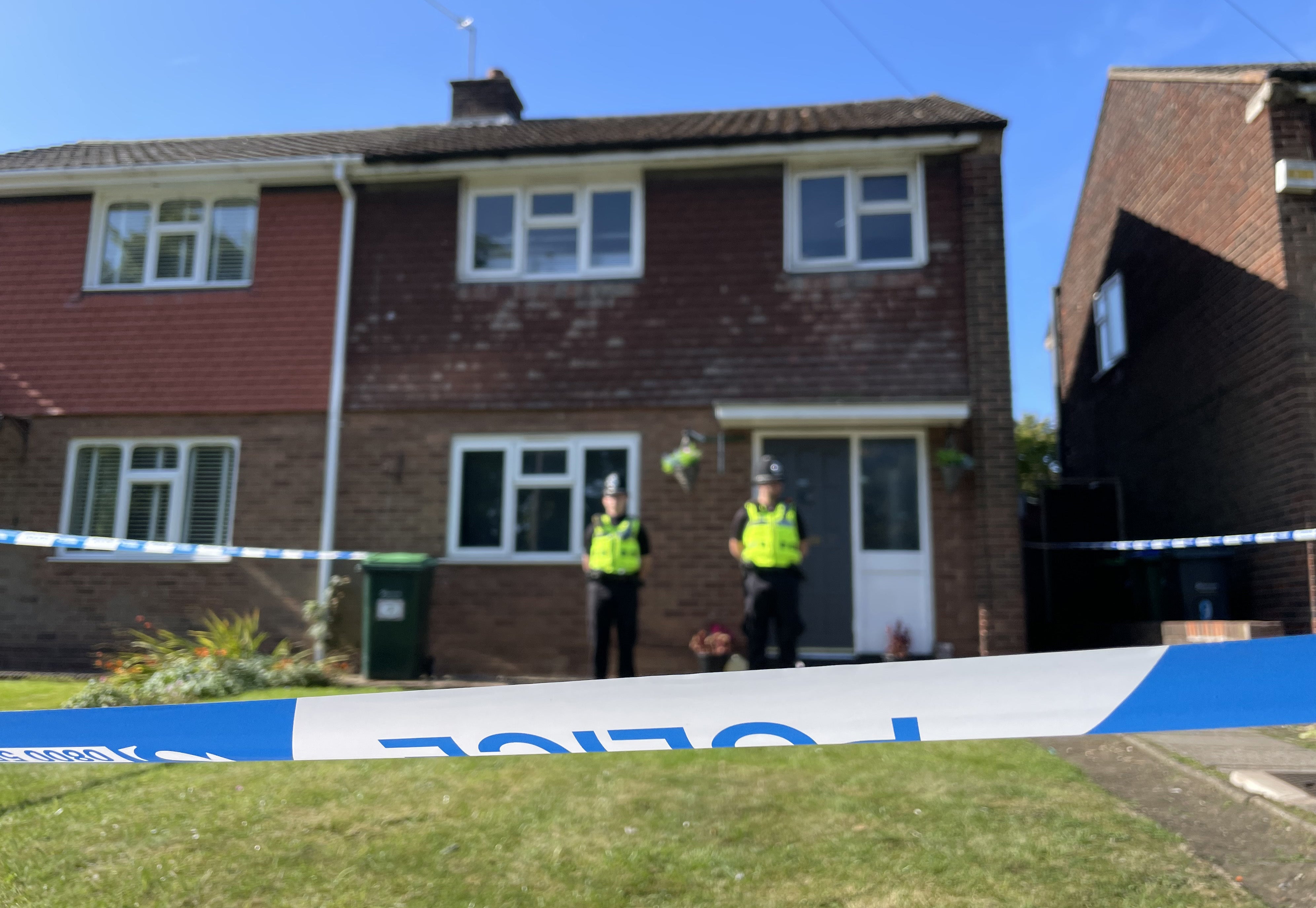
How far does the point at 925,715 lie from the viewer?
7.63 feet

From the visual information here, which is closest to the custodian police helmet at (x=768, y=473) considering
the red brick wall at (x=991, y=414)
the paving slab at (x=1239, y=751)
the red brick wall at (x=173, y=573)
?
the red brick wall at (x=991, y=414)

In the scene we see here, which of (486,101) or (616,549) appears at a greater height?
(486,101)

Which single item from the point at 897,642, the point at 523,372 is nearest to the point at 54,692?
the point at 523,372

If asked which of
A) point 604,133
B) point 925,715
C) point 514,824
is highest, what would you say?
point 604,133

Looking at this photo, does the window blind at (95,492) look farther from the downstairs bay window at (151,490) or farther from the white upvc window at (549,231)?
the white upvc window at (549,231)

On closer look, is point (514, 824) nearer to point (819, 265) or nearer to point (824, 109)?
point (819, 265)

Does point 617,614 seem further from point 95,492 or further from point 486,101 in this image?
point 486,101

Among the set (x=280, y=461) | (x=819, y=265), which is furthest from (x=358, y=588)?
(x=819, y=265)

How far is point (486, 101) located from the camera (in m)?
12.4

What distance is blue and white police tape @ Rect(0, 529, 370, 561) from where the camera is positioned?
466cm

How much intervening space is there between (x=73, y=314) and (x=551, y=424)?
5.08m

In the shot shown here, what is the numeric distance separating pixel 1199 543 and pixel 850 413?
287 cm

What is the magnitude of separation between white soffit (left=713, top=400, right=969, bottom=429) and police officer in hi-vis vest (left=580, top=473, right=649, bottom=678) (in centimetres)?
191

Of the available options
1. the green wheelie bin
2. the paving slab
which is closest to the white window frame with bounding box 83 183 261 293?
the green wheelie bin
